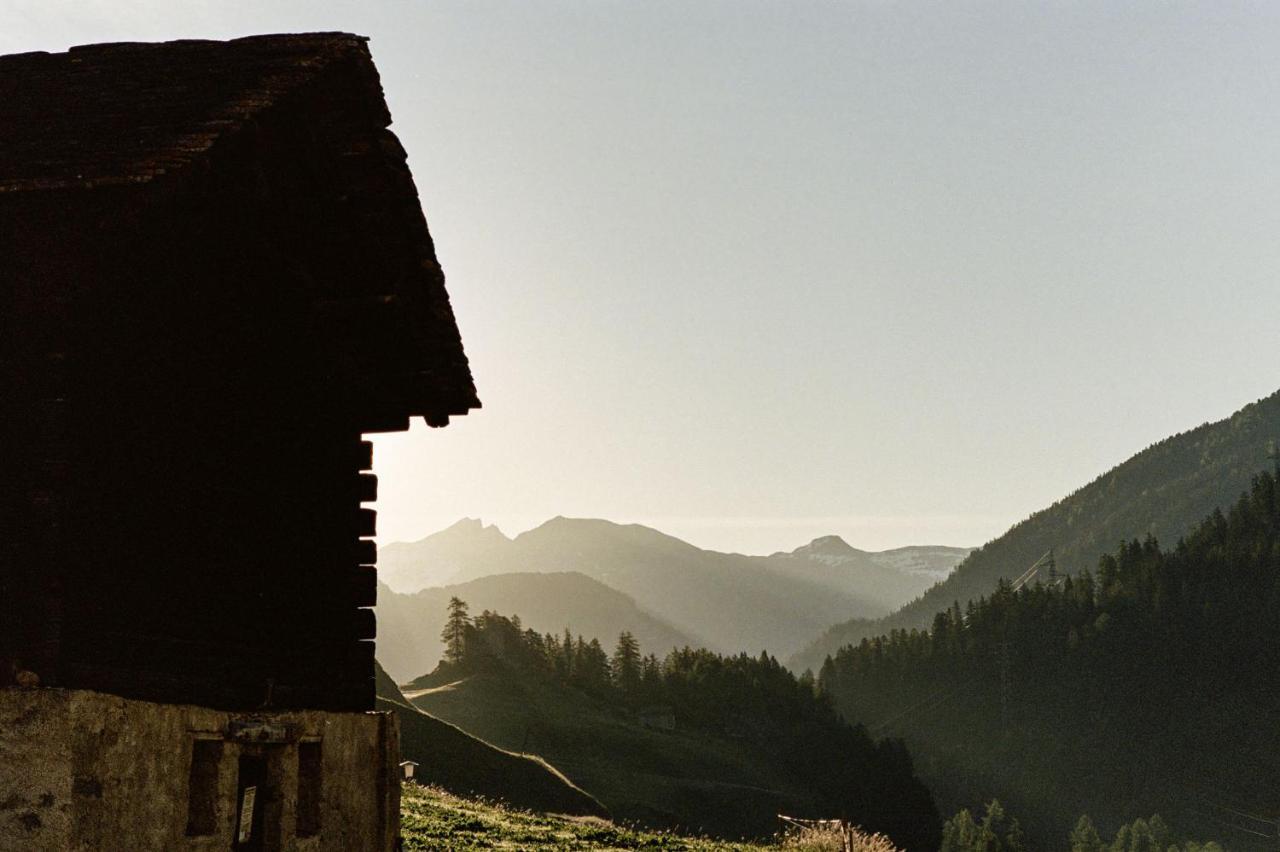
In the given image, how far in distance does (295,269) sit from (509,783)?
185ft

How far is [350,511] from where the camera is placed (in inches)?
430

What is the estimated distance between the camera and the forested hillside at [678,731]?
99.9 m

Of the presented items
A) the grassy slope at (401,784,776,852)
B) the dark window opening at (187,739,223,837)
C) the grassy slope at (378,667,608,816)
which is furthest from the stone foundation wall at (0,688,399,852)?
the grassy slope at (378,667,608,816)

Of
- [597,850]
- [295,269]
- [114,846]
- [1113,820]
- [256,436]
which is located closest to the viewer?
[114,846]

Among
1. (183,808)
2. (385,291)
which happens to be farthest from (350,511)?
(183,808)

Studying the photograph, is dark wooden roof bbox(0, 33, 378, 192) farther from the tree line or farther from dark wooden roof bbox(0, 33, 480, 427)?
the tree line

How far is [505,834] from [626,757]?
89330 millimetres

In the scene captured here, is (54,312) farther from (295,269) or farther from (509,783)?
(509,783)

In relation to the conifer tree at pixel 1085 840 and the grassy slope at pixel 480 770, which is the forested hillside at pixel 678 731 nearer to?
the grassy slope at pixel 480 770

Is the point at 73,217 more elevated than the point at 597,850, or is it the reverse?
the point at 73,217

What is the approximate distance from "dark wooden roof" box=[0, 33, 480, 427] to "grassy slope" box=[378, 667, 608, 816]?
4694 cm

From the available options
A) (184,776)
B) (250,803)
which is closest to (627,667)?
(250,803)

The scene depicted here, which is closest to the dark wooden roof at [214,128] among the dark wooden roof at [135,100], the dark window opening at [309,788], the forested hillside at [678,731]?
the dark wooden roof at [135,100]

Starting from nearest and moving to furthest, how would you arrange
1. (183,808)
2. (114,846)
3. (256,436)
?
(114,846) < (183,808) < (256,436)
